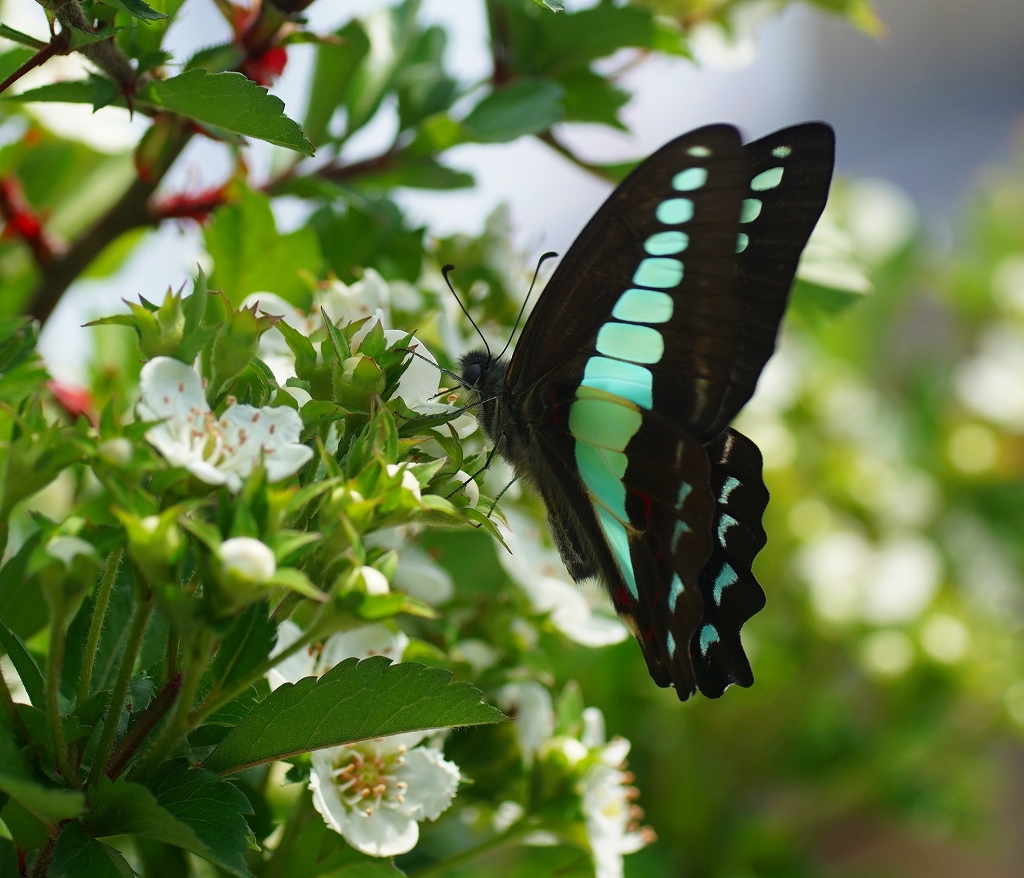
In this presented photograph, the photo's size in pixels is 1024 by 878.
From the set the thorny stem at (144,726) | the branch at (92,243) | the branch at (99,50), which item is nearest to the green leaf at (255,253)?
the branch at (92,243)

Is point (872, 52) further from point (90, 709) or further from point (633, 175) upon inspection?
point (90, 709)

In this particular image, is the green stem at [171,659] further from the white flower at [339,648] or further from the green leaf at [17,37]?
the green leaf at [17,37]

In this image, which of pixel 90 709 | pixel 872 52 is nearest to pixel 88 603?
pixel 90 709

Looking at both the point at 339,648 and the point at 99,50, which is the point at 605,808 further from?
the point at 99,50

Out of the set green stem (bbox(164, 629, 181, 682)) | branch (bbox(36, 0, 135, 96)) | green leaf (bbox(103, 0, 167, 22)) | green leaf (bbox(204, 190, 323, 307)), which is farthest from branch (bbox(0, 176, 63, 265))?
green stem (bbox(164, 629, 181, 682))

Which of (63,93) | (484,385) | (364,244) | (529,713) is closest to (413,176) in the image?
(364,244)

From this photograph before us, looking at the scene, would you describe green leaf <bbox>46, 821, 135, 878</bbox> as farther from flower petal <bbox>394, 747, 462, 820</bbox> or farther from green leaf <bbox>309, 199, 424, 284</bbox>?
green leaf <bbox>309, 199, 424, 284</bbox>

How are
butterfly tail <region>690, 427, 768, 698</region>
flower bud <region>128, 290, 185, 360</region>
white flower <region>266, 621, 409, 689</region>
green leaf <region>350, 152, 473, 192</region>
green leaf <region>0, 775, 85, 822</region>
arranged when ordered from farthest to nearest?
green leaf <region>350, 152, 473, 192</region> → butterfly tail <region>690, 427, 768, 698</region> → white flower <region>266, 621, 409, 689</region> → flower bud <region>128, 290, 185, 360</region> → green leaf <region>0, 775, 85, 822</region>
